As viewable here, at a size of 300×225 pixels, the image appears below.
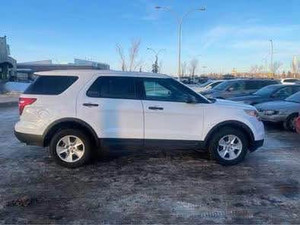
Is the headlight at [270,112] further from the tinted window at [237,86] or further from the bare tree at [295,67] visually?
the bare tree at [295,67]

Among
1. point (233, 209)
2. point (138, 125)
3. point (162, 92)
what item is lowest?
point (233, 209)

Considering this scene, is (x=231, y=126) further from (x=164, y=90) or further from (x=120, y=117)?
(x=120, y=117)

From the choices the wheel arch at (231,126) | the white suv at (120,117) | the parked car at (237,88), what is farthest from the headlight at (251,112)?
the parked car at (237,88)

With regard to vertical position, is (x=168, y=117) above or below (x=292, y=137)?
above

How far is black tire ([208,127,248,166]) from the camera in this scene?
25.8 ft

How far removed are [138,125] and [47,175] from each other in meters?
1.82

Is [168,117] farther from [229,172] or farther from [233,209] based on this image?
[233,209]

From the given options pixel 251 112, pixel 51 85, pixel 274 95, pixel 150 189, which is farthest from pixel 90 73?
pixel 274 95

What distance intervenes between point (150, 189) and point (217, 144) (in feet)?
6.94

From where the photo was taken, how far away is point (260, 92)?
17109 mm

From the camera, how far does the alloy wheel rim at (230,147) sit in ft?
26.0

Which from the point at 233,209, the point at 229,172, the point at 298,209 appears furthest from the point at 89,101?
the point at 298,209

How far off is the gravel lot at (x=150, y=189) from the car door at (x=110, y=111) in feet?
2.20

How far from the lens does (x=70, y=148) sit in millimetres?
7586
